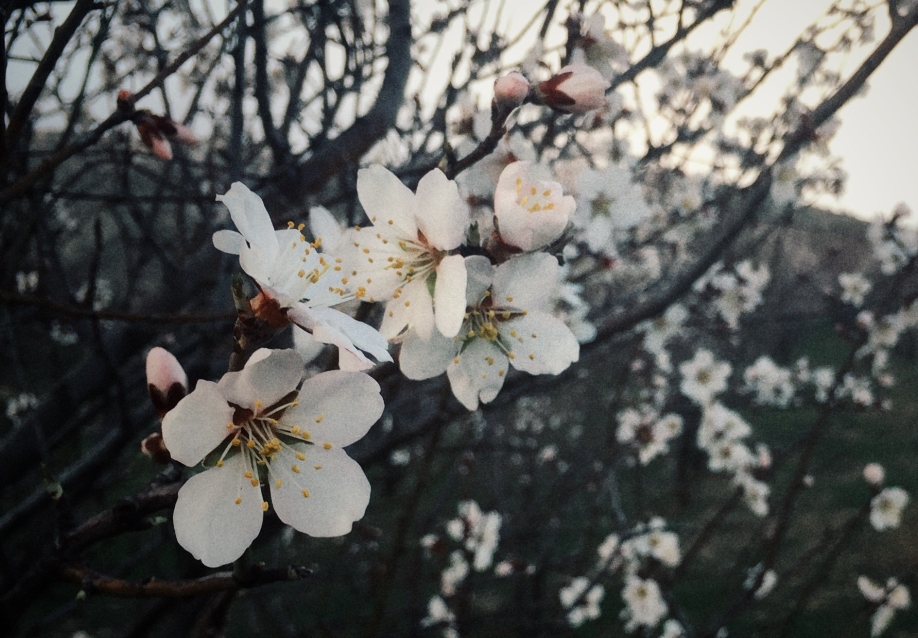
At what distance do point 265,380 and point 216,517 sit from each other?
151 mm

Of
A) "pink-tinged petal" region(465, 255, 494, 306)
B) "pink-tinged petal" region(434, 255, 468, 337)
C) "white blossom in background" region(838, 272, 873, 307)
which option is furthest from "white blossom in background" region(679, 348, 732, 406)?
"pink-tinged petal" region(434, 255, 468, 337)

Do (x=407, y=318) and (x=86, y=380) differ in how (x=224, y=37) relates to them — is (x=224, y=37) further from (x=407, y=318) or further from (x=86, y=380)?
(x=407, y=318)

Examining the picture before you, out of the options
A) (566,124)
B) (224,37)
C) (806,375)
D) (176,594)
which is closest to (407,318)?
(176,594)

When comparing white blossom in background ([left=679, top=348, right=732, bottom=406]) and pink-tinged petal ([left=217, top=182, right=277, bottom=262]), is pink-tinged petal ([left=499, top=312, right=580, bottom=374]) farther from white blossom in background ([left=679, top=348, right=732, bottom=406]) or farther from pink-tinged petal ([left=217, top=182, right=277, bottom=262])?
white blossom in background ([left=679, top=348, right=732, bottom=406])

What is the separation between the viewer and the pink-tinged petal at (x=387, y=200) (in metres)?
0.79

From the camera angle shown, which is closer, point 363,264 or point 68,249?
point 363,264

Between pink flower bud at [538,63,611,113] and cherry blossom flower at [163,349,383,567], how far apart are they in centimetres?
48

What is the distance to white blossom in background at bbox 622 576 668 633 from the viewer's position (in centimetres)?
326

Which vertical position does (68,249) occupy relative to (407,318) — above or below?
below

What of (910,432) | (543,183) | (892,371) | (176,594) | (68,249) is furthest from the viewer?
(68,249)

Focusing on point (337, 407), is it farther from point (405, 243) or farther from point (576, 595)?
point (576, 595)

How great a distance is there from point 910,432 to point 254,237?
30.0ft

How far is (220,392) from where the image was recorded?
0.63m

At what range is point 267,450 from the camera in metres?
0.68
